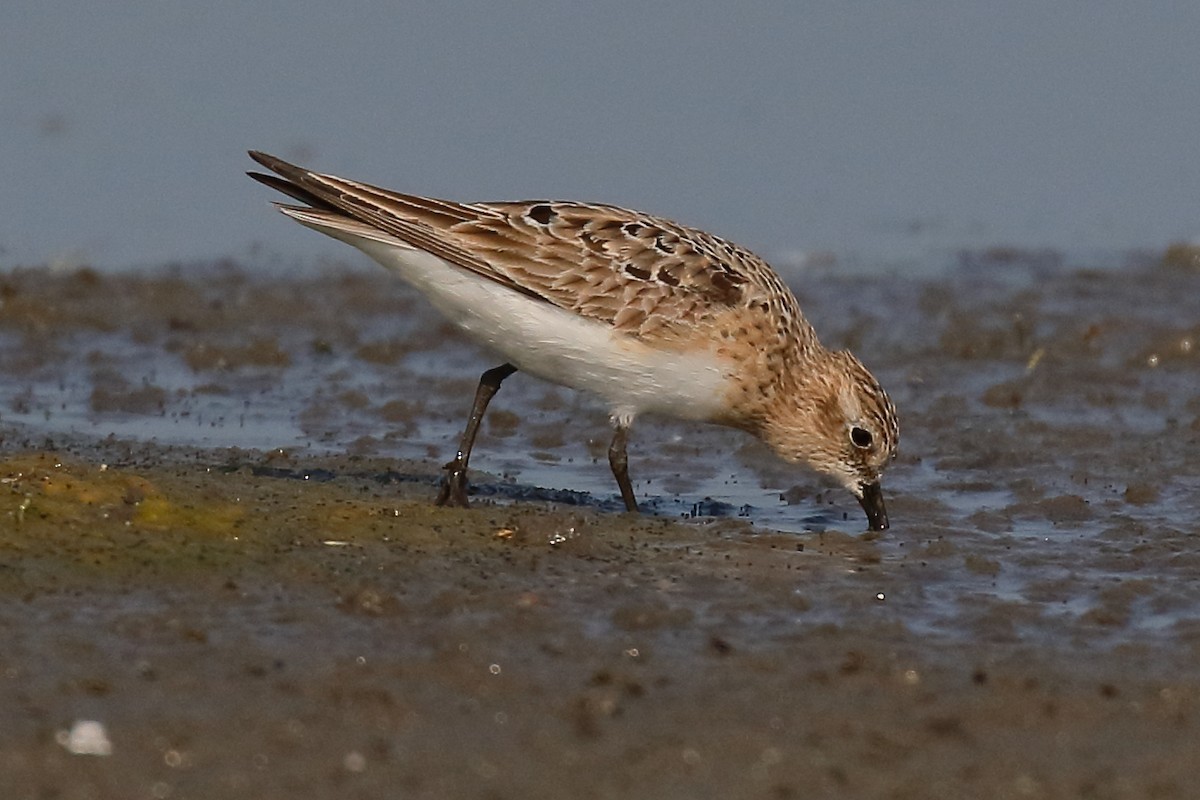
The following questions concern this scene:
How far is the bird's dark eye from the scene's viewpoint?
9.71m

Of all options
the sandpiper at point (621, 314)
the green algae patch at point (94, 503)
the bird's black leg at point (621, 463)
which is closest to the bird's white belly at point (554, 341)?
the sandpiper at point (621, 314)

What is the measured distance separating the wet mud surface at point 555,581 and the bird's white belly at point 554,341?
2.13 feet

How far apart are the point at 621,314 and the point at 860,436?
1337mm

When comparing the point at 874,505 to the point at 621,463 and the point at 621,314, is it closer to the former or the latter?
the point at 621,463

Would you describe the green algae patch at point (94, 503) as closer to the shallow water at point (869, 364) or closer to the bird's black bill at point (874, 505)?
the shallow water at point (869, 364)

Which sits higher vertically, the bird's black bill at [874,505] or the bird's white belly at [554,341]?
the bird's white belly at [554,341]

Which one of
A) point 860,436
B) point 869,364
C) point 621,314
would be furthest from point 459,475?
point 869,364

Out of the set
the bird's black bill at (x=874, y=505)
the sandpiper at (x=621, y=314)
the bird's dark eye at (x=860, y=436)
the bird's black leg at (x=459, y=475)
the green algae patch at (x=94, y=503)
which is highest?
the sandpiper at (x=621, y=314)

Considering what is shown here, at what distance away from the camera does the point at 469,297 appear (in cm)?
942

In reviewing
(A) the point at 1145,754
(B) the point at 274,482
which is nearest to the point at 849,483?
(B) the point at 274,482

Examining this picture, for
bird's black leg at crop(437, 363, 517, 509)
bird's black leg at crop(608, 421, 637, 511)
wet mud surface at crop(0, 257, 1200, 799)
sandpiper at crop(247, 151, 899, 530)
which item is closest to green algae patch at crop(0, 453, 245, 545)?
wet mud surface at crop(0, 257, 1200, 799)

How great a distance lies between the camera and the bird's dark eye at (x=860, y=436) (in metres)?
9.71

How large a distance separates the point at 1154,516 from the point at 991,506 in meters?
0.80

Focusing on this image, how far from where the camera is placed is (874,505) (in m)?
9.65
